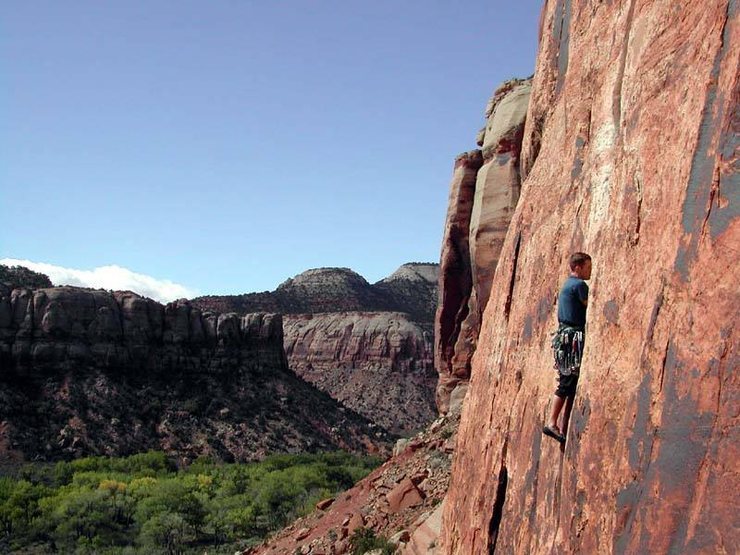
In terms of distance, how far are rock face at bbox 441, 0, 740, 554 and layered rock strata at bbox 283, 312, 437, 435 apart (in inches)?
3051

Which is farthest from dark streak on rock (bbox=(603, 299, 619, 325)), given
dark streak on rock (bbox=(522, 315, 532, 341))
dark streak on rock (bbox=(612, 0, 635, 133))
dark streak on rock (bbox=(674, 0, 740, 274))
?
dark streak on rock (bbox=(522, 315, 532, 341))

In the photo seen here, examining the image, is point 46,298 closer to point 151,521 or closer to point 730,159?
point 151,521

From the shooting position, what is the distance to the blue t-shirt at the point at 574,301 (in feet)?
21.7

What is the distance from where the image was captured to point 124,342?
6412cm

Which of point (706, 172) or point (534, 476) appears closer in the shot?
point (706, 172)

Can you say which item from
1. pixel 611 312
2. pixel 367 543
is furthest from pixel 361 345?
pixel 611 312

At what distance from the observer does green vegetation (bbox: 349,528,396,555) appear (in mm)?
15372

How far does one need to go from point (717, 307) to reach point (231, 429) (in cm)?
5718

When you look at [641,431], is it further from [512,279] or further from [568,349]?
[512,279]

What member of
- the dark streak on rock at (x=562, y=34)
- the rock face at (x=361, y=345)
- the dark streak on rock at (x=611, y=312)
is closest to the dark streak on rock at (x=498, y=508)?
the dark streak on rock at (x=611, y=312)

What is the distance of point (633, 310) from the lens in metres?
5.59

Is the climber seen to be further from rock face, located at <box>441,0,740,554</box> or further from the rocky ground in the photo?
the rocky ground

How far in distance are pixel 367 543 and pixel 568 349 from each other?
39.3 feet

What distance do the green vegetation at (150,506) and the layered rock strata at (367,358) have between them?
41812 mm
